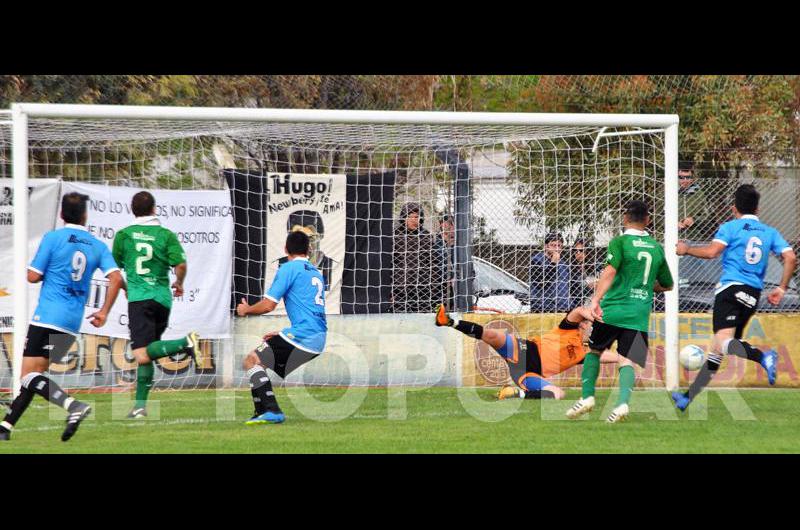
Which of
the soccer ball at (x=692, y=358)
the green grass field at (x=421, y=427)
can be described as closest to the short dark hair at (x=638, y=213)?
the green grass field at (x=421, y=427)

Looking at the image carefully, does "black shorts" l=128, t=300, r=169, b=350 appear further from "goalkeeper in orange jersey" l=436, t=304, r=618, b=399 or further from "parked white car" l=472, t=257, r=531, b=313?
"parked white car" l=472, t=257, r=531, b=313

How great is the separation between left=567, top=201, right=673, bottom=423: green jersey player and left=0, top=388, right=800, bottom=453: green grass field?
1.12 ft

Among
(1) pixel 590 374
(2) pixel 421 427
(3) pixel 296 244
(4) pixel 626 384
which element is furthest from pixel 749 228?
(3) pixel 296 244

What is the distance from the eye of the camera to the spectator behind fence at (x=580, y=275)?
1302 centimetres

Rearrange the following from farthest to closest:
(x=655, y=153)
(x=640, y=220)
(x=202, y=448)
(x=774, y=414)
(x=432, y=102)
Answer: (x=432, y=102) < (x=655, y=153) < (x=774, y=414) < (x=640, y=220) < (x=202, y=448)

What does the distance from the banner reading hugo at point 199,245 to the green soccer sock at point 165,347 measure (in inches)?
135

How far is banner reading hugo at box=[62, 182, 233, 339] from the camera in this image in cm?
1225

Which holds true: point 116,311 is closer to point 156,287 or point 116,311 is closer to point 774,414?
point 156,287

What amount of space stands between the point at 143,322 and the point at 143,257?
1.80 ft

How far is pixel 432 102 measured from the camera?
19203 mm

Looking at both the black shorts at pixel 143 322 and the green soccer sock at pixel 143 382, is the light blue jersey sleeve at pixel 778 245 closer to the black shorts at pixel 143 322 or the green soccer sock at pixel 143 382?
the black shorts at pixel 143 322

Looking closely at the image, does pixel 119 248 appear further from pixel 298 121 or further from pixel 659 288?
pixel 659 288

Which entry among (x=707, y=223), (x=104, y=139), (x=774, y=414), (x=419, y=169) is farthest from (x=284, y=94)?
(x=774, y=414)

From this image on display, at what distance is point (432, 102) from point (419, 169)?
239 inches
